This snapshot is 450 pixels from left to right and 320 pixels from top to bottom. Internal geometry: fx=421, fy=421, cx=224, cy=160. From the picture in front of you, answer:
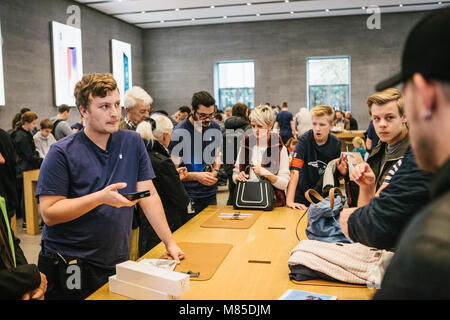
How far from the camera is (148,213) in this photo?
211 cm

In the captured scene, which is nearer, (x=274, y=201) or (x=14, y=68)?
(x=274, y=201)

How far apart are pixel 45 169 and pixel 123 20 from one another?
48.2 feet

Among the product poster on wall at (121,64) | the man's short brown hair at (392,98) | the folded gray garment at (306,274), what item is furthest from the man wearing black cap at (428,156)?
the product poster on wall at (121,64)

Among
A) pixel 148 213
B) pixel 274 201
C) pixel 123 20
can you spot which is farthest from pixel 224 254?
pixel 123 20

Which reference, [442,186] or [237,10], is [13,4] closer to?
[237,10]

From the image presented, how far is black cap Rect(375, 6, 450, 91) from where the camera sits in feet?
2.15

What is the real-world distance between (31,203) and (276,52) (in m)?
12.1

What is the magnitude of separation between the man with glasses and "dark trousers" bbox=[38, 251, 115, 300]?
158cm

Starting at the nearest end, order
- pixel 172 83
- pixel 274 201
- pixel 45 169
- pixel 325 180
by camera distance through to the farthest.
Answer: pixel 45 169, pixel 325 180, pixel 274 201, pixel 172 83

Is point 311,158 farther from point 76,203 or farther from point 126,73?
point 126,73

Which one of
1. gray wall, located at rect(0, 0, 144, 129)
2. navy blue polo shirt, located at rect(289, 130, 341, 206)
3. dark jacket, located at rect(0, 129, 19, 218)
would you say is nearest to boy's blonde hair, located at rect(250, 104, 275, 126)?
navy blue polo shirt, located at rect(289, 130, 341, 206)

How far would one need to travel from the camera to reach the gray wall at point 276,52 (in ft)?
50.0

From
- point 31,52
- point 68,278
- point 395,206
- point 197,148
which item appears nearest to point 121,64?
point 31,52
